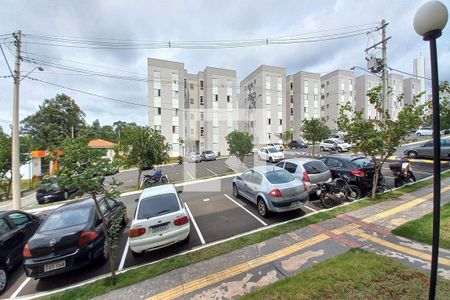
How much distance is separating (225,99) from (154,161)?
32641mm

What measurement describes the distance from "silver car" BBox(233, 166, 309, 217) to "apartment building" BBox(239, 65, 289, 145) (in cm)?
3639

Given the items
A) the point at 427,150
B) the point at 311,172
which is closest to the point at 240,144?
the point at 311,172

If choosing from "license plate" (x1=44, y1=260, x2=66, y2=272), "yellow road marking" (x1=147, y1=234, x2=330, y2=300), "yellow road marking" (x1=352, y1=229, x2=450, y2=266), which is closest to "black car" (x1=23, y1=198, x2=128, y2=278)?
"license plate" (x1=44, y1=260, x2=66, y2=272)

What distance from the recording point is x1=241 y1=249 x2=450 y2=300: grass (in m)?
3.06

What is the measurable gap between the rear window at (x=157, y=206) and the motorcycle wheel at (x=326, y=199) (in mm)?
5445

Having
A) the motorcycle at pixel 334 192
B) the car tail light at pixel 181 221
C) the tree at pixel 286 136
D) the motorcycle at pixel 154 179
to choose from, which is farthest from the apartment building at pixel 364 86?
the car tail light at pixel 181 221

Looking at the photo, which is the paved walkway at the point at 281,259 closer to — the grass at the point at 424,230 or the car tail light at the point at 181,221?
the grass at the point at 424,230

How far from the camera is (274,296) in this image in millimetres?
3232

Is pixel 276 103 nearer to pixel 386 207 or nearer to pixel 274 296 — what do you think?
pixel 386 207

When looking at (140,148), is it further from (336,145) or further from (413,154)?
(336,145)

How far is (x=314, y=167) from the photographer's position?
28.7ft

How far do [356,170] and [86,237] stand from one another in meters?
9.53

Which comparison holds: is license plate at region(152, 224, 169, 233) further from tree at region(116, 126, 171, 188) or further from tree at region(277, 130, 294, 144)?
tree at region(277, 130, 294, 144)

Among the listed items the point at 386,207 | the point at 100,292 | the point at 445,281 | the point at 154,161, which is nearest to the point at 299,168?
the point at 386,207
